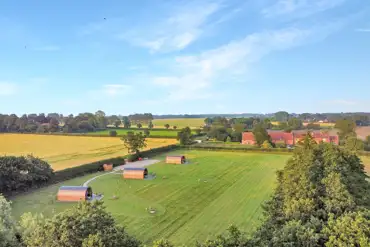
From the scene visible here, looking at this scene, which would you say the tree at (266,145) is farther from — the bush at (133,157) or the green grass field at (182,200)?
the bush at (133,157)

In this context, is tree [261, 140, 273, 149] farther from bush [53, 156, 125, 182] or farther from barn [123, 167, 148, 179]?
barn [123, 167, 148, 179]

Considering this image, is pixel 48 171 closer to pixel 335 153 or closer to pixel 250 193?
pixel 250 193

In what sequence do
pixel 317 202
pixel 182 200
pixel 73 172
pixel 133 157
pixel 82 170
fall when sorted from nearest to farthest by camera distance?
pixel 317 202 → pixel 182 200 → pixel 73 172 → pixel 82 170 → pixel 133 157

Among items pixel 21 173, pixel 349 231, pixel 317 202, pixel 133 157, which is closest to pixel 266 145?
pixel 133 157

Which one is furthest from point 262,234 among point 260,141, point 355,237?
point 260,141

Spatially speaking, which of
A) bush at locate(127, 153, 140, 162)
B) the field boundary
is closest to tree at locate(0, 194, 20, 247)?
the field boundary

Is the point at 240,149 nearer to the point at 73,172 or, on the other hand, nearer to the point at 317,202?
the point at 73,172

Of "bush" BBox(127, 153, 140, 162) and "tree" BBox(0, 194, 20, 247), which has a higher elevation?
"tree" BBox(0, 194, 20, 247)
